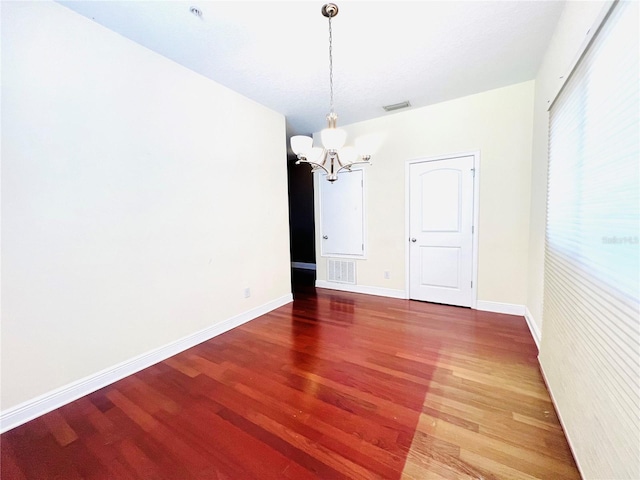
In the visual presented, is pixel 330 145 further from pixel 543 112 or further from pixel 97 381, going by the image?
pixel 97 381

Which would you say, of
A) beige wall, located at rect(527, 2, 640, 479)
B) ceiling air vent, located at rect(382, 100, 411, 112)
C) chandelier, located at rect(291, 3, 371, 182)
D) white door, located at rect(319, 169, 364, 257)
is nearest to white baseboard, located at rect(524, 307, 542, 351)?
beige wall, located at rect(527, 2, 640, 479)

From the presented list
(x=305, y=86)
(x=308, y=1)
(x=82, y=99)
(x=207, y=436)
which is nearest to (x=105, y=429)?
(x=207, y=436)

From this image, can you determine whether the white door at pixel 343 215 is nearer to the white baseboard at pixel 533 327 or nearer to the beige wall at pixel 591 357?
the white baseboard at pixel 533 327

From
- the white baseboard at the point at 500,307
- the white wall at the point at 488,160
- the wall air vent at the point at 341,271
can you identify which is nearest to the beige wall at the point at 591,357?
the white wall at the point at 488,160

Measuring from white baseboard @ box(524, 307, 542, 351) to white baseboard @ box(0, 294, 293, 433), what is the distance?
308 cm

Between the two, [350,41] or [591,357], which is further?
[350,41]

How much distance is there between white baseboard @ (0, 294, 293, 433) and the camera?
1.61m

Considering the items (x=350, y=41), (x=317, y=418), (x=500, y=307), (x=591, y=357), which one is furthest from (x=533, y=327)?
(x=350, y=41)

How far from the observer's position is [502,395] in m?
1.73

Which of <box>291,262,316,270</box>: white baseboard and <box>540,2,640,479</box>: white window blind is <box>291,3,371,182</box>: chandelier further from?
<box>291,262,316,270</box>: white baseboard

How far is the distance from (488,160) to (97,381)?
14.6 feet

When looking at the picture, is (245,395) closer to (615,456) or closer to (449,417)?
(449,417)

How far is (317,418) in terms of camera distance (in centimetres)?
158

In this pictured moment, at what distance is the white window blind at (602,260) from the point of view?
888 mm
